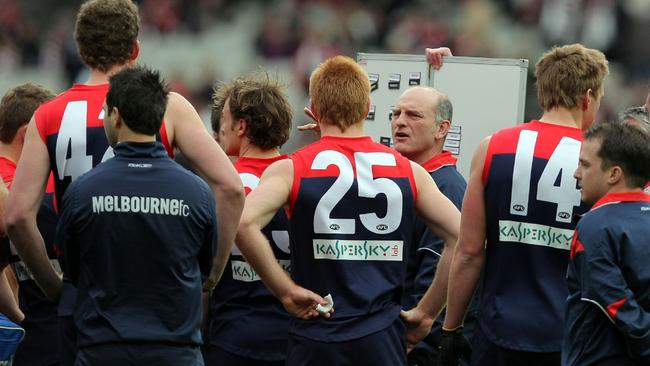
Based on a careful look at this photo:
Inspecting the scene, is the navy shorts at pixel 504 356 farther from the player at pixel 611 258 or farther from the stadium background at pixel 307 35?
the stadium background at pixel 307 35

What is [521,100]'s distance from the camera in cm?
784

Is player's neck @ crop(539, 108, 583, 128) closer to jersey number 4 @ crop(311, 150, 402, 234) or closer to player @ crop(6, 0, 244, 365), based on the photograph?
jersey number 4 @ crop(311, 150, 402, 234)

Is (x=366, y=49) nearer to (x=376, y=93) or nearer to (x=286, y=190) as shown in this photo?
(x=376, y=93)

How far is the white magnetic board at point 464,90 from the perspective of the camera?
784 cm

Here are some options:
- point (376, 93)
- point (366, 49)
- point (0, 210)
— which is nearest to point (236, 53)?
point (366, 49)

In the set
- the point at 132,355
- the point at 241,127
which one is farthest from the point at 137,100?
the point at 241,127

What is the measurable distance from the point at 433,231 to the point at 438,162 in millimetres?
1224

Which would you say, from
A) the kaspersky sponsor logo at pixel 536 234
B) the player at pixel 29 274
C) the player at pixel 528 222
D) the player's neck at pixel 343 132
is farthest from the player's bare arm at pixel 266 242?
the player at pixel 29 274

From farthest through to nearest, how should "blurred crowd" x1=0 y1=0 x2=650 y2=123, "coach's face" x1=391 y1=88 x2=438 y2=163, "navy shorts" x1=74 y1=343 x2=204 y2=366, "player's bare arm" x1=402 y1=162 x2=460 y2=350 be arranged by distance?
"blurred crowd" x1=0 y1=0 x2=650 y2=123 < "coach's face" x1=391 y1=88 x2=438 y2=163 < "player's bare arm" x1=402 y1=162 x2=460 y2=350 < "navy shorts" x1=74 y1=343 x2=204 y2=366

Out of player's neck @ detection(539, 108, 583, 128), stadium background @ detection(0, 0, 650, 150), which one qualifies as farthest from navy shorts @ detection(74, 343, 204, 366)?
stadium background @ detection(0, 0, 650, 150)

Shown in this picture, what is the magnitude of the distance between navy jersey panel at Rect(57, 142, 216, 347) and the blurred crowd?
908 cm

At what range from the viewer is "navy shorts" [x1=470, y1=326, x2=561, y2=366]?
16.5ft

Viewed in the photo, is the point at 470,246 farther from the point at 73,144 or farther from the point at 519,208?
the point at 73,144

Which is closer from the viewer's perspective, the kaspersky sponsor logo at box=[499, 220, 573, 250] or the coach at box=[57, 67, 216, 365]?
the coach at box=[57, 67, 216, 365]
